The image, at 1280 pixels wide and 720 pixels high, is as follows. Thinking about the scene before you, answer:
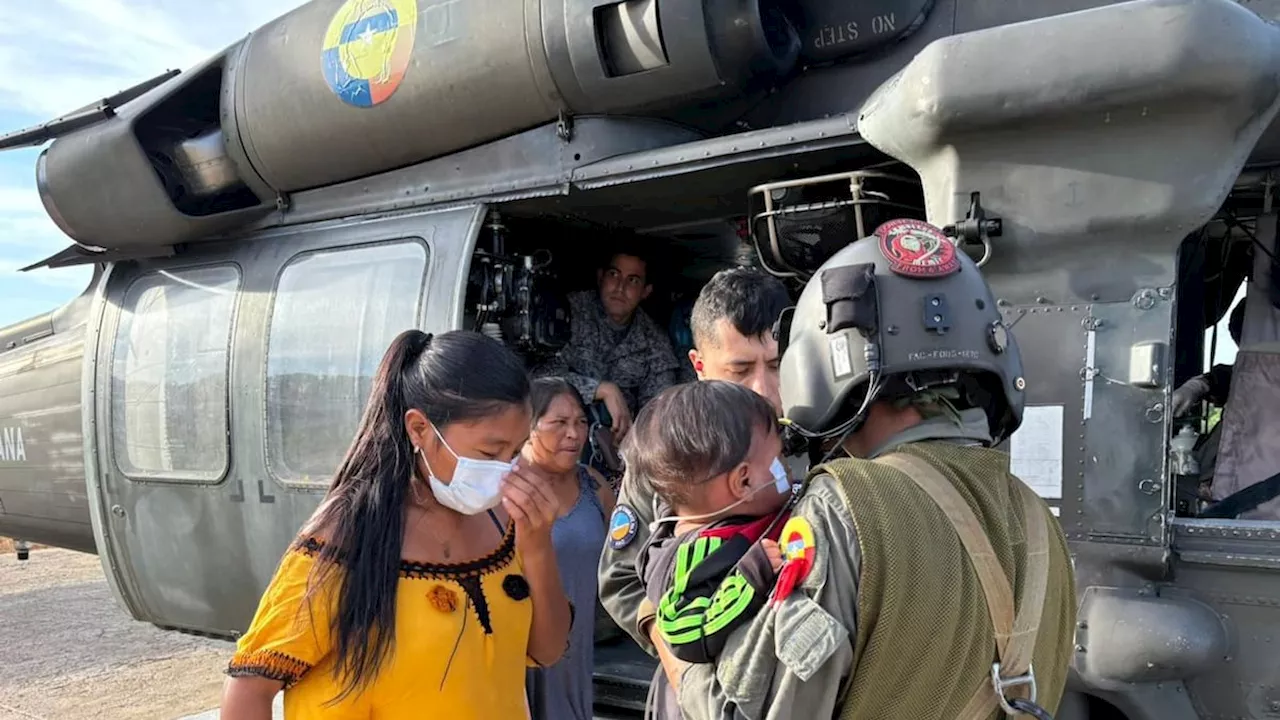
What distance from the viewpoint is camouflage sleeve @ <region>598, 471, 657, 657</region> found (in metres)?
1.92

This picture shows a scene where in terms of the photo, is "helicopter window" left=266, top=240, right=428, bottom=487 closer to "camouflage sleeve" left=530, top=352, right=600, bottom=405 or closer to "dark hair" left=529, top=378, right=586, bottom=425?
"camouflage sleeve" left=530, top=352, right=600, bottom=405

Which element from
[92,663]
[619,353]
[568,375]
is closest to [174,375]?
[568,375]

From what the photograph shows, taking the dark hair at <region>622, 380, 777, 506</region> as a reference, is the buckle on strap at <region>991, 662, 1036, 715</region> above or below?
below

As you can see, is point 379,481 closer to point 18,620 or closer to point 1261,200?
point 1261,200

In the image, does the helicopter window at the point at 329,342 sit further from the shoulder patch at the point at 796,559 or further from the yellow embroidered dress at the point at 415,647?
the shoulder patch at the point at 796,559

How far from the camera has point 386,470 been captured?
1.80 metres

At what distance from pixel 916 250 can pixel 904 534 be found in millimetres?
517

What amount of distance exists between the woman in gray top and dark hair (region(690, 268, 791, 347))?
576mm

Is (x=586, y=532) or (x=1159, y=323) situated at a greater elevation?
(x=1159, y=323)

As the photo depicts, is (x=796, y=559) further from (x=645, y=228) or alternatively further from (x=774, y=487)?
(x=645, y=228)

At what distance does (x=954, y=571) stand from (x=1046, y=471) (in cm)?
155

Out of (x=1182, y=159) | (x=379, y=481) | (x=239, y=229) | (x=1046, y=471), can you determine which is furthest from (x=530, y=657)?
(x=239, y=229)

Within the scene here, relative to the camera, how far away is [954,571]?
4.09 feet

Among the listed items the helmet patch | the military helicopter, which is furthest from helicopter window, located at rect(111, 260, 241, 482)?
the helmet patch
